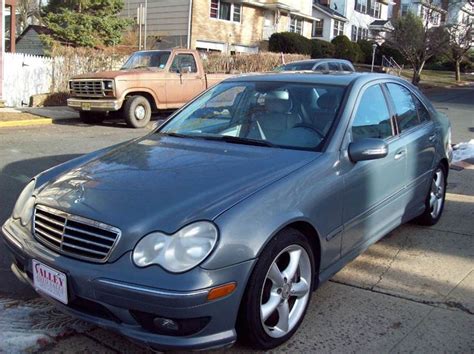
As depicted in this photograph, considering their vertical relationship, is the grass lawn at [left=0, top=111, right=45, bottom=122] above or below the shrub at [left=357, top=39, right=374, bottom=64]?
below

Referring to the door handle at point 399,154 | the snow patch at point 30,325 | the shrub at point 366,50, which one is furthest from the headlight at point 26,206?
the shrub at point 366,50

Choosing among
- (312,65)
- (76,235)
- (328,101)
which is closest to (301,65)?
(312,65)

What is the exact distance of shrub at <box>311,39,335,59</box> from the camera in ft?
120

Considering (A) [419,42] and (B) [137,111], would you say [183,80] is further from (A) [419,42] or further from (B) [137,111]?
(A) [419,42]

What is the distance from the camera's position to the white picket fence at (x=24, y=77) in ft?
52.0

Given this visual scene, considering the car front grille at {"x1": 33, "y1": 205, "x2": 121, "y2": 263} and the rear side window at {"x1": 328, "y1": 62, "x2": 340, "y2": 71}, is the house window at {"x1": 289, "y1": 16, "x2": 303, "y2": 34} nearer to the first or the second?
the rear side window at {"x1": 328, "y1": 62, "x2": 340, "y2": 71}

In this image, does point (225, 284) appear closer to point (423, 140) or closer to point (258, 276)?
point (258, 276)

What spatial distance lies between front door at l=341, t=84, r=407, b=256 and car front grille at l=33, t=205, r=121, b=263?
1.62 metres

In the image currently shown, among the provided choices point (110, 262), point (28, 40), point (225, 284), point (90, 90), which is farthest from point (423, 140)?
point (28, 40)

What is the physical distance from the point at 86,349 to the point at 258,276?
1.12 m

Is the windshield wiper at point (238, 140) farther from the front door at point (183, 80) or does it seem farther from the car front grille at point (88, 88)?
the front door at point (183, 80)

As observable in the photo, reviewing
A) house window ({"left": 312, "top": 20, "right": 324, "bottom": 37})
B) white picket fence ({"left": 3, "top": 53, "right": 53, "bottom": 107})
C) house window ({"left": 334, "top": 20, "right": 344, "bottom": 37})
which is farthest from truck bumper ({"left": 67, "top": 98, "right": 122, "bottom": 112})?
house window ({"left": 334, "top": 20, "right": 344, "bottom": 37})

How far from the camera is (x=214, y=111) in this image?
4305 mm

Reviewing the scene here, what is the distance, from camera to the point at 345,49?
1623 inches
